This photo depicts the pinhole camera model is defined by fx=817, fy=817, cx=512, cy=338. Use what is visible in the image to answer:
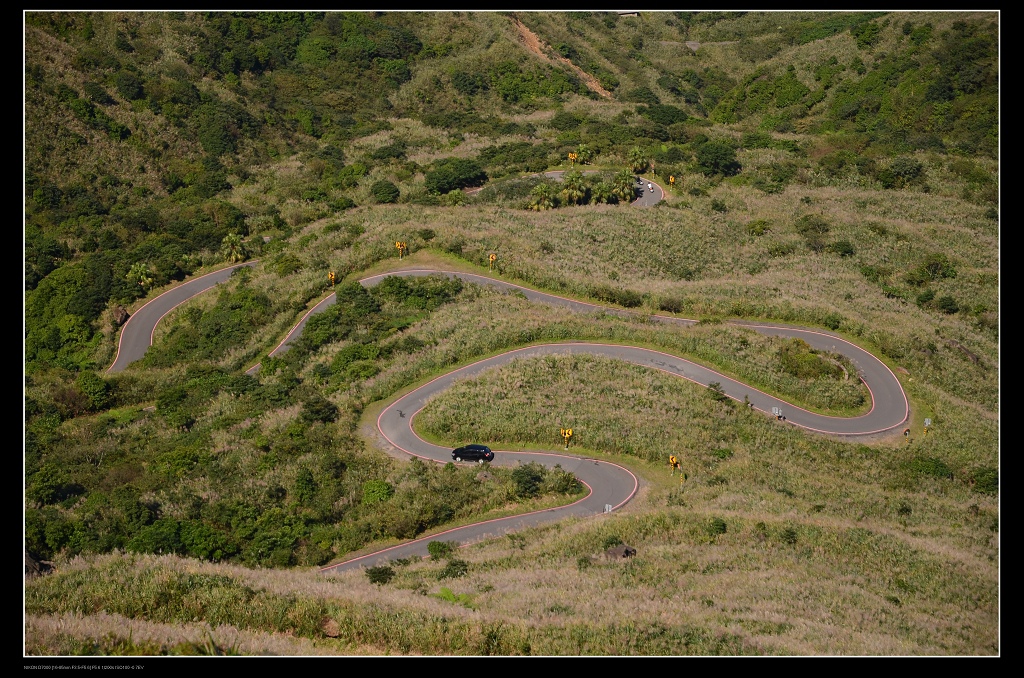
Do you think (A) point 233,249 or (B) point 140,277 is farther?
(A) point 233,249

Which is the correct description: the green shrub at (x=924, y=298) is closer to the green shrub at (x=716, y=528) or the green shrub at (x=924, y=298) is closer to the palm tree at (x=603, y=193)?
the palm tree at (x=603, y=193)

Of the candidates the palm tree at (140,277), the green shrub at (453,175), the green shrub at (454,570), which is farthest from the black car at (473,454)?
the green shrub at (453,175)

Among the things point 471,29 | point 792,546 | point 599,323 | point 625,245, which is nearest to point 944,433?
point 792,546

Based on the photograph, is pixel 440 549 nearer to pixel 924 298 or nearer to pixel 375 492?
pixel 375 492

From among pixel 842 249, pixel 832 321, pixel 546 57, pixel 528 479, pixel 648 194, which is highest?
pixel 546 57

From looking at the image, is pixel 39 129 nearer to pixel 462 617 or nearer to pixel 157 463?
pixel 157 463

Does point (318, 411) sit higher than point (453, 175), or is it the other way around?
point (453, 175)

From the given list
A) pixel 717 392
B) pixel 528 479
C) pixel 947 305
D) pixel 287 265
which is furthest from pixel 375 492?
pixel 947 305
